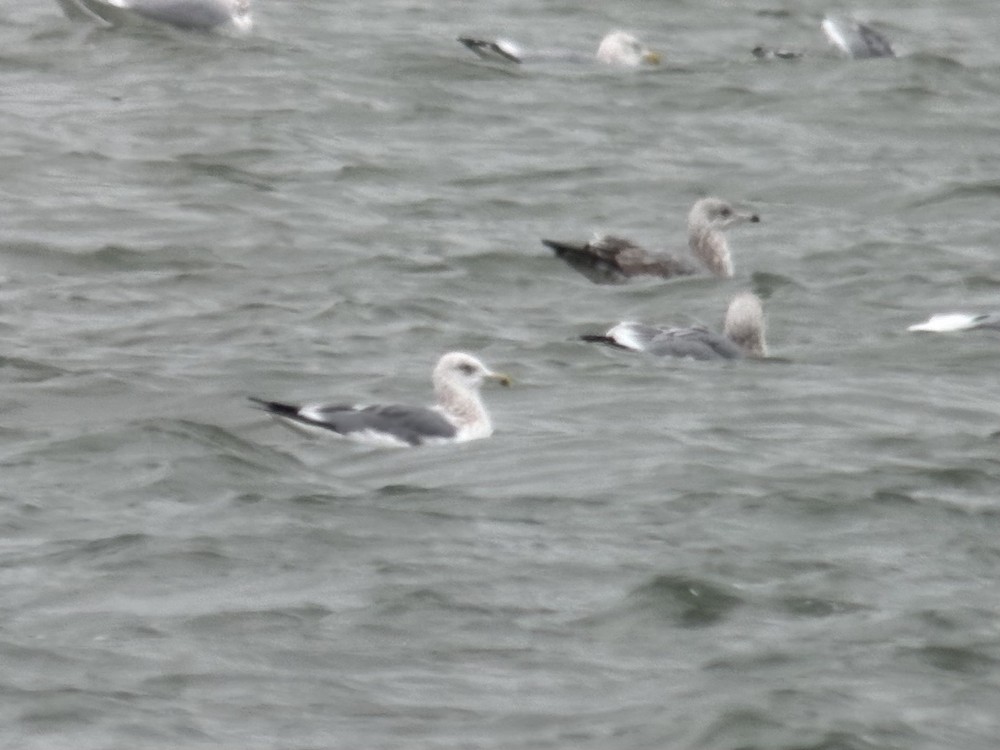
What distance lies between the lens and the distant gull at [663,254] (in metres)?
15.6

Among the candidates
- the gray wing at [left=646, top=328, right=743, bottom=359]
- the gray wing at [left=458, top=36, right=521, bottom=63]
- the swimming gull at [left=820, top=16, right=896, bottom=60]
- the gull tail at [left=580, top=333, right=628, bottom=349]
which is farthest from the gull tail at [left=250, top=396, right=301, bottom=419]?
the swimming gull at [left=820, top=16, right=896, bottom=60]

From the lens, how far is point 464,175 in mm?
18844

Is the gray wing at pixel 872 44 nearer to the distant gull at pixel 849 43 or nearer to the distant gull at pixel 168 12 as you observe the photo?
the distant gull at pixel 849 43

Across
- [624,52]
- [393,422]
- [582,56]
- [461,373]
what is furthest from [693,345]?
[582,56]

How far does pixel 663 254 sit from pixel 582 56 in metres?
6.95

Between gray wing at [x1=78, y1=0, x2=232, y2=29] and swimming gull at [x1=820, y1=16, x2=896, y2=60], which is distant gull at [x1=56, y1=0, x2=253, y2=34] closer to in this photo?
gray wing at [x1=78, y1=0, x2=232, y2=29]

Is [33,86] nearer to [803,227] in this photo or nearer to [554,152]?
[554,152]

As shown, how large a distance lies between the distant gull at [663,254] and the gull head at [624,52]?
17.9ft

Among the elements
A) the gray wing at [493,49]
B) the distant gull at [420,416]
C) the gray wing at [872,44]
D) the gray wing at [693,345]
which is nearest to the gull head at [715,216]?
the gray wing at [693,345]

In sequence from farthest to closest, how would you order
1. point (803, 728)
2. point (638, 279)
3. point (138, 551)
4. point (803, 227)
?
point (803, 227) < point (638, 279) < point (138, 551) < point (803, 728)

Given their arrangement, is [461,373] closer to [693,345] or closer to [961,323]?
[693,345]

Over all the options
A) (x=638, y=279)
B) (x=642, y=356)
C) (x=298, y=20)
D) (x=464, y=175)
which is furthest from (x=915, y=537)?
(x=298, y=20)

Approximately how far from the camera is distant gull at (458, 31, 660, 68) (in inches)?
868

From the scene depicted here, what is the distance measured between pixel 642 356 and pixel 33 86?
27.2 ft
